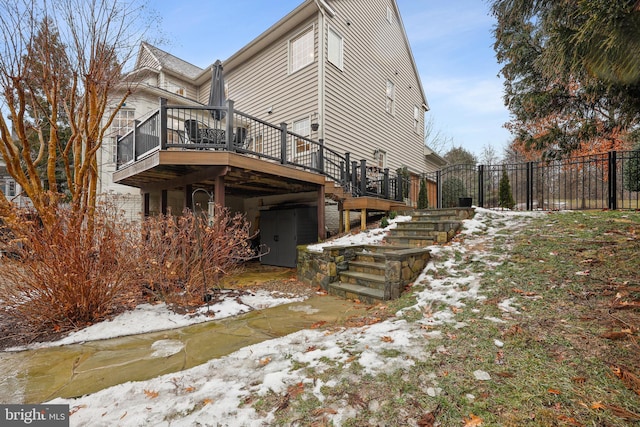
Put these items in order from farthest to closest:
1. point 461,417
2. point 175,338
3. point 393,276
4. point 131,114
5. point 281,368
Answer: point 131,114 → point 393,276 → point 175,338 → point 281,368 → point 461,417

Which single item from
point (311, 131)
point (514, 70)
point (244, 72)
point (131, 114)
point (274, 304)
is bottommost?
point (274, 304)

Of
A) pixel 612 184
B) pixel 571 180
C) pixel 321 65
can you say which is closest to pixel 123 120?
pixel 321 65

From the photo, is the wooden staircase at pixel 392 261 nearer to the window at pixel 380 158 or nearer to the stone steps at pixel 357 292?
the stone steps at pixel 357 292

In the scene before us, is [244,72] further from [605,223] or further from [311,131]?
[605,223]

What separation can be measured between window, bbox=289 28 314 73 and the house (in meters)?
0.04

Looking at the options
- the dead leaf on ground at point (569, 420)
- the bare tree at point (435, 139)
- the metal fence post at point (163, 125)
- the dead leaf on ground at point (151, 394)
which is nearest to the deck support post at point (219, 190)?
the metal fence post at point (163, 125)

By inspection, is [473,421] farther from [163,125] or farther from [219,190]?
[163,125]

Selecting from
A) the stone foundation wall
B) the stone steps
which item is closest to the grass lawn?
the stone foundation wall

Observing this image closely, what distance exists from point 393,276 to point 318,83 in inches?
282

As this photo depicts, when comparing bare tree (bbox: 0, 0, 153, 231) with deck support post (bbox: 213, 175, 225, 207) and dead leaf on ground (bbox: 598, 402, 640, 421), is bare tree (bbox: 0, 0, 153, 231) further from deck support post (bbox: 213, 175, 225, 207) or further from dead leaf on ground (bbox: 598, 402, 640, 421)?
dead leaf on ground (bbox: 598, 402, 640, 421)

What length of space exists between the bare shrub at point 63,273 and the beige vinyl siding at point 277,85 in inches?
288

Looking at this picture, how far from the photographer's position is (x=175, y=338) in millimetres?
3412

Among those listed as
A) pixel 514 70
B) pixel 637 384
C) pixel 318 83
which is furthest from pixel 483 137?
pixel 637 384

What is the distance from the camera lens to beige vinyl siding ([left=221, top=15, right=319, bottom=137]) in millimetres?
9570
